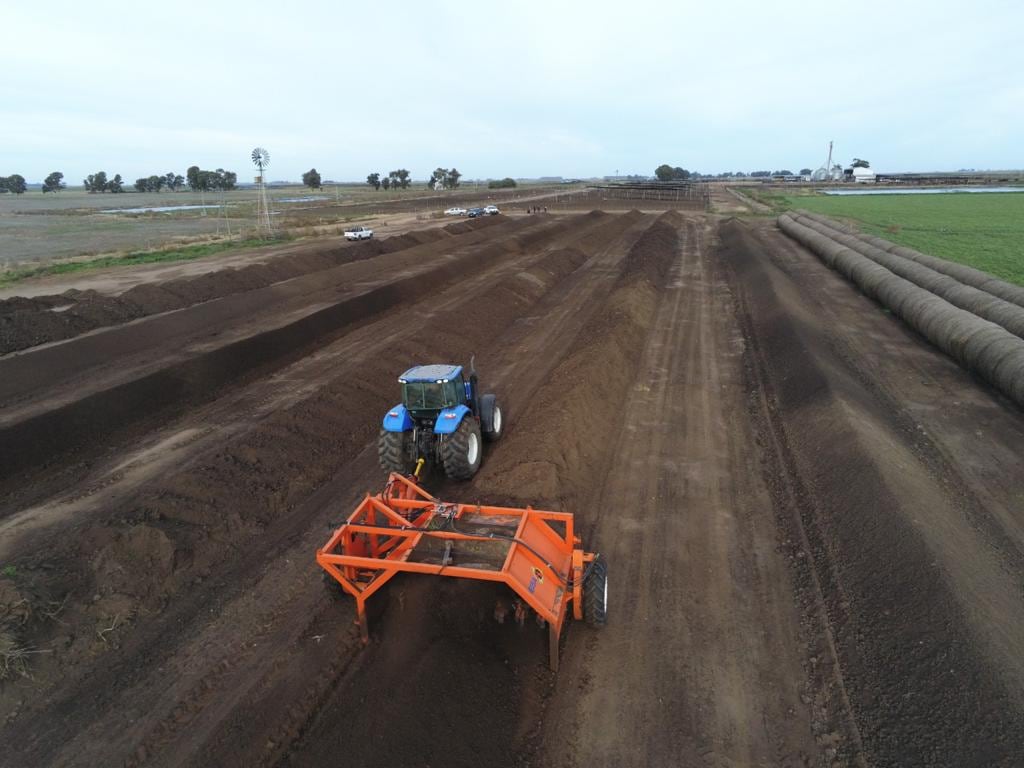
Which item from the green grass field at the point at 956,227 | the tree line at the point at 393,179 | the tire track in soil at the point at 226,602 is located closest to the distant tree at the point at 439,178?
the tree line at the point at 393,179

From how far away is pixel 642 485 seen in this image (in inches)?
425

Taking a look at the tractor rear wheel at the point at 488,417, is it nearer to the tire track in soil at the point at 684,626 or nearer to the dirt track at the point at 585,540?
the dirt track at the point at 585,540

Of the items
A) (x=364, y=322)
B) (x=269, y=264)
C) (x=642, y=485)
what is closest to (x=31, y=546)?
(x=642, y=485)

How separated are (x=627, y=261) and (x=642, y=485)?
960 inches

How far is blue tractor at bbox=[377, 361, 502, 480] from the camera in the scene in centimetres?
988

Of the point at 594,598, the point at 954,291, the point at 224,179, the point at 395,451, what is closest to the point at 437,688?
the point at 594,598

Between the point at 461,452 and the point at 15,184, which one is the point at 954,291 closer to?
the point at 461,452

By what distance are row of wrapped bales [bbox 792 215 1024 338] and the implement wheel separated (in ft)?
54.9

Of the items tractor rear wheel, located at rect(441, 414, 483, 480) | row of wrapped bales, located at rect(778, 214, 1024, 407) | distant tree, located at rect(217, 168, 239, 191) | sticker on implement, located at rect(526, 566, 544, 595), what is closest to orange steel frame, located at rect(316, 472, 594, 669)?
sticker on implement, located at rect(526, 566, 544, 595)

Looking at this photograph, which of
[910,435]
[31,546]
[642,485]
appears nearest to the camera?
[31,546]

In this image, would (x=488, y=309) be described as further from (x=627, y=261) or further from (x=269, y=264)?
(x=269, y=264)

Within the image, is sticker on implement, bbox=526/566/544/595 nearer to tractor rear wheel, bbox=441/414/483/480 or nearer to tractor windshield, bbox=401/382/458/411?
tractor rear wheel, bbox=441/414/483/480

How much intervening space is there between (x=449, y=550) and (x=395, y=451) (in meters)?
3.50

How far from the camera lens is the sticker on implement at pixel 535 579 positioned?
257 inches
